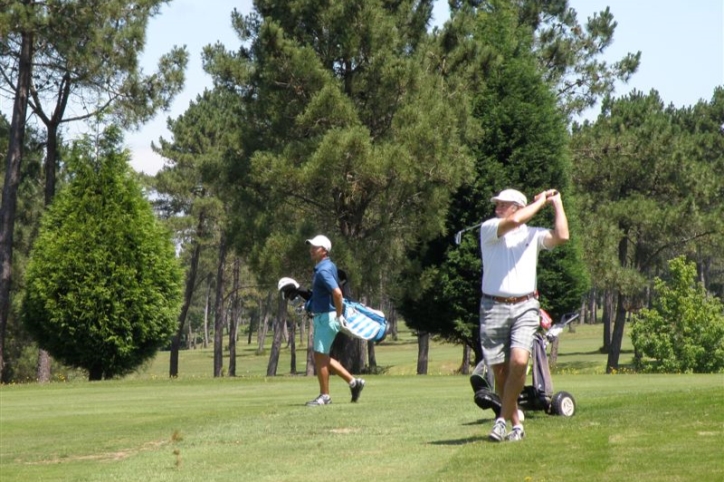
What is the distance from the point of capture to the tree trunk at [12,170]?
3575cm

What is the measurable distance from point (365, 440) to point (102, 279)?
72.3 ft

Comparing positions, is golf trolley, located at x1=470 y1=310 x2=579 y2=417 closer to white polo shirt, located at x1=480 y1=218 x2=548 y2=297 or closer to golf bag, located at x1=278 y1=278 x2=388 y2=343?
white polo shirt, located at x1=480 y1=218 x2=548 y2=297

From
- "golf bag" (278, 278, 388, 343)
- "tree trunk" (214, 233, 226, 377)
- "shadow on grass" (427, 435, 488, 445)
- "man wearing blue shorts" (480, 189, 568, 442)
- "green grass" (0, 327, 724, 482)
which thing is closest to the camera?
→ "green grass" (0, 327, 724, 482)

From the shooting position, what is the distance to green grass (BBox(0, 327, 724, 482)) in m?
8.62

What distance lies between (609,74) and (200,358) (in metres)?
50.3

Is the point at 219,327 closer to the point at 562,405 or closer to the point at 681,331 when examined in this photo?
the point at 681,331

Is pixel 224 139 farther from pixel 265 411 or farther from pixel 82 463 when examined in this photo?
pixel 82 463

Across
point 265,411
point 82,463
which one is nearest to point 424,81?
point 265,411

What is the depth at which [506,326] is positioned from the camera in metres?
9.87

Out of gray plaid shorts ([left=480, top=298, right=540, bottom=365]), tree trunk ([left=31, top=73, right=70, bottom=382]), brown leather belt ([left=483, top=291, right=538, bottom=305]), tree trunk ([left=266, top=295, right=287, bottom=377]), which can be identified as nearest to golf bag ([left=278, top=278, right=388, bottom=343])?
gray plaid shorts ([left=480, top=298, right=540, bottom=365])

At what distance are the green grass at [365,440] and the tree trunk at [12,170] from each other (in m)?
18.8

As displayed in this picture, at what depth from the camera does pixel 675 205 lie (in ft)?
172

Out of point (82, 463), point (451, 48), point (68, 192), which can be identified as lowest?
point (82, 463)

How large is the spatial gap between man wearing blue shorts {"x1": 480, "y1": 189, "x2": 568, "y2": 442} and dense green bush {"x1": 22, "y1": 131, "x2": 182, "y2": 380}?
74.5 ft
